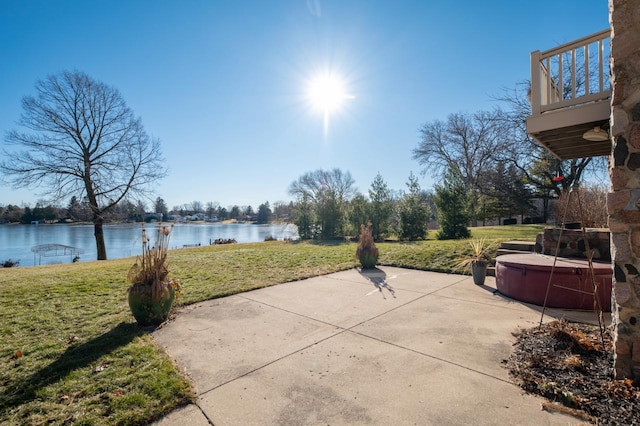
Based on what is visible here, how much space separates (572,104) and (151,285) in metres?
5.40

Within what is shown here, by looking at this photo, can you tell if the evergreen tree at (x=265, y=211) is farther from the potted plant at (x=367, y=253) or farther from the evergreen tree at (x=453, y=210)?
the potted plant at (x=367, y=253)

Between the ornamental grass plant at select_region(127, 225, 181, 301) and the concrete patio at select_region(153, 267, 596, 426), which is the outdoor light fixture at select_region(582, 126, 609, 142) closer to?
the concrete patio at select_region(153, 267, 596, 426)

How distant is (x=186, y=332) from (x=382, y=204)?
1375 centimetres

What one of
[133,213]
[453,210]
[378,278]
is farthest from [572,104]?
[133,213]

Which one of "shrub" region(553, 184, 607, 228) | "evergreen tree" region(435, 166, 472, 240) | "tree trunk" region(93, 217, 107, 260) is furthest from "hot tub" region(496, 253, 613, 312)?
"tree trunk" region(93, 217, 107, 260)

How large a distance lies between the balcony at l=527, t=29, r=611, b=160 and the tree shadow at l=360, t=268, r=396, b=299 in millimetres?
3176

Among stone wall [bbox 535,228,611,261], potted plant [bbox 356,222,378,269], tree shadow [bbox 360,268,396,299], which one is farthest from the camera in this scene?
potted plant [bbox 356,222,378,269]

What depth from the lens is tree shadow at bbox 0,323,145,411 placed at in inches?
90.9

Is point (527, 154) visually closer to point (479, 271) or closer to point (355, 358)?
point (479, 271)

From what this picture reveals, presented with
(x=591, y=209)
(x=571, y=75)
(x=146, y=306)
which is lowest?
(x=146, y=306)

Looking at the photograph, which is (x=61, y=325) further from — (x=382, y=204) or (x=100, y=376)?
(x=382, y=204)

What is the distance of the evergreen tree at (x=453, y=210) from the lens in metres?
13.2

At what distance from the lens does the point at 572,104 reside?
3.25 metres

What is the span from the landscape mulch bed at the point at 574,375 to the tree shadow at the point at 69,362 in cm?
380
